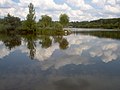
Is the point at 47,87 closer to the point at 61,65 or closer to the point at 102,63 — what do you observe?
the point at 61,65

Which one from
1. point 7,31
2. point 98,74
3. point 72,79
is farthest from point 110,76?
point 7,31

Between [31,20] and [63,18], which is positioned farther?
[63,18]

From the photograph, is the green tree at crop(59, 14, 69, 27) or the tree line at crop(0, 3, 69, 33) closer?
the tree line at crop(0, 3, 69, 33)

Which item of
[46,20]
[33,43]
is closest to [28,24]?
[46,20]

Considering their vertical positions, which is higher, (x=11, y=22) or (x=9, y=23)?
(x=11, y=22)

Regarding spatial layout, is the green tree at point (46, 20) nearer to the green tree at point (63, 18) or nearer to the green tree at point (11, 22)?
the green tree at point (11, 22)

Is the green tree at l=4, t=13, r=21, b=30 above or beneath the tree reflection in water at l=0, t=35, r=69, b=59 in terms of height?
above

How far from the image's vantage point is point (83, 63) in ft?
68.0

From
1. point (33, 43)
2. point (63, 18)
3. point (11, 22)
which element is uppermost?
point (63, 18)

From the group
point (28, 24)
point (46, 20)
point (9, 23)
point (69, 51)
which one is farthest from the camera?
point (46, 20)

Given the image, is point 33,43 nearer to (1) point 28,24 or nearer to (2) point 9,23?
(1) point 28,24

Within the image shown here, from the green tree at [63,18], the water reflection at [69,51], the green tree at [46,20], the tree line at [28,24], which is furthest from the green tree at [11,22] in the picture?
the water reflection at [69,51]

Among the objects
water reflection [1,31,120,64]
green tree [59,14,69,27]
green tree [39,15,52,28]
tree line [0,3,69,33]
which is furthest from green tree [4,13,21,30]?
water reflection [1,31,120,64]

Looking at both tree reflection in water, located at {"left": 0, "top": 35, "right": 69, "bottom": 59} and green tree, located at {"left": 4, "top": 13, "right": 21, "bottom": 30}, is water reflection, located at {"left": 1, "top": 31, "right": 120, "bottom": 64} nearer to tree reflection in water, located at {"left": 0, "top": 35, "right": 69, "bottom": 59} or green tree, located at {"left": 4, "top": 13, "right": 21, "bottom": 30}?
tree reflection in water, located at {"left": 0, "top": 35, "right": 69, "bottom": 59}
